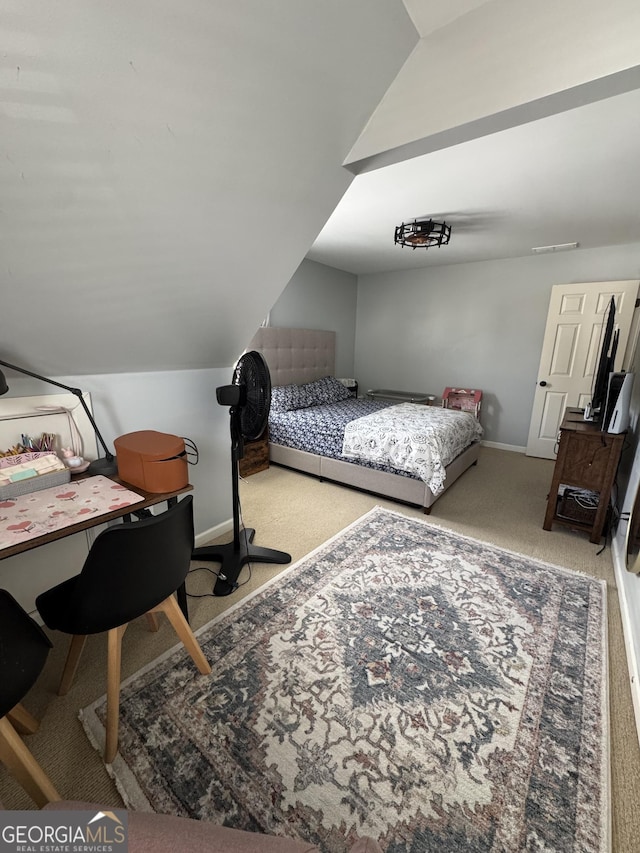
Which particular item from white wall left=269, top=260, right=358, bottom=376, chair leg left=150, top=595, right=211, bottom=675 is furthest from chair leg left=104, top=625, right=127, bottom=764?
white wall left=269, top=260, right=358, bottom=376

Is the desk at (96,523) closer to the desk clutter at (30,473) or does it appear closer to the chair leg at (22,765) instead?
the desk clutter at (30,473)

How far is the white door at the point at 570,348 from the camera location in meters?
3.71

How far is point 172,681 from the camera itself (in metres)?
1.47

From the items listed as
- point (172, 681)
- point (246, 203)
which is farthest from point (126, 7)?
point (172, 681)

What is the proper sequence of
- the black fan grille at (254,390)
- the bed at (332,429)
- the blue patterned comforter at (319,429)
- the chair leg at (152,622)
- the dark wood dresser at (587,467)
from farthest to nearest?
1. the blue patterned comforter at (319,429)
2. the bed at (332,429)
3. the dark wood dresser at (587,467)
4. the black fan grille at (254,390)
5. the chair leg at (152,622)

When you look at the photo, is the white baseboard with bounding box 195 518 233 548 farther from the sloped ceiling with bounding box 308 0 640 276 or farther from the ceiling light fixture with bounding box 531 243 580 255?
the ceiling light fixture with bounding box 531 243 580 255

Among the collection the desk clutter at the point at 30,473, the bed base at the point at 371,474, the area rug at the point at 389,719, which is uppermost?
the desk clutter at the point at 30,473

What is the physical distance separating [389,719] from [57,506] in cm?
153

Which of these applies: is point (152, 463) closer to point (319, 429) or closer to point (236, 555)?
point (236, 555)

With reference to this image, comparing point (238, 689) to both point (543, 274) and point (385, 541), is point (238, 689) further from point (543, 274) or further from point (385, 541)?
point (543, 274)

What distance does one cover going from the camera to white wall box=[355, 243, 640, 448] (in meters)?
4.15

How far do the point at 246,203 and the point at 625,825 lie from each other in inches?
96.5

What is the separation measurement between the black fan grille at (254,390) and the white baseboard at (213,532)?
0.89m

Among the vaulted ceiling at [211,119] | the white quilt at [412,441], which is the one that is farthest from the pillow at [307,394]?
the vaulted ceiling at [211,119]
